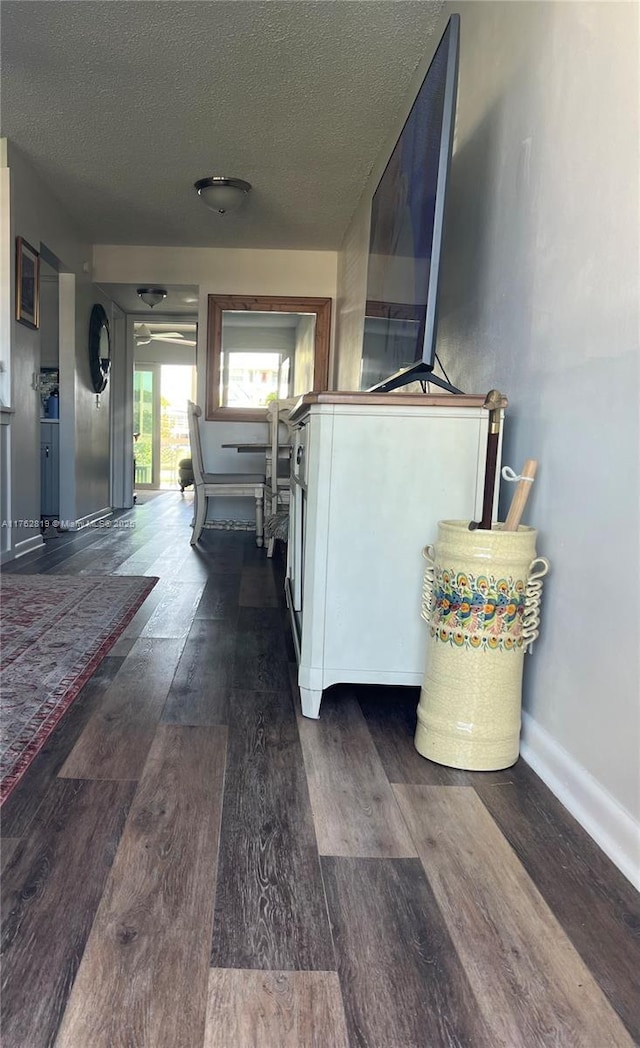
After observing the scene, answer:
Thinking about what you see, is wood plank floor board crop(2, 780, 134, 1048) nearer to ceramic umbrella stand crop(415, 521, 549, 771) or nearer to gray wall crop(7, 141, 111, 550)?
ceramic umbrella stand crop(415, 521, 549, 771)

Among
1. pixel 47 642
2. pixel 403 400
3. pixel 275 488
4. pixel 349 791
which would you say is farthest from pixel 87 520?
pixel 349 791

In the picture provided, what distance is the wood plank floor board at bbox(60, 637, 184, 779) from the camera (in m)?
1.35

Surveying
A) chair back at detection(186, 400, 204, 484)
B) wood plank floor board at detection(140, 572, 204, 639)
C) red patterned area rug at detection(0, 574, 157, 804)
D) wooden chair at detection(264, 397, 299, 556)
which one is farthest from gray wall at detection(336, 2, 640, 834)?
chair back at detection(186, 400, 204, 484)

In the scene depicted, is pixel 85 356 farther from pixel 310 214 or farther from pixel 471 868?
pixel 471 868

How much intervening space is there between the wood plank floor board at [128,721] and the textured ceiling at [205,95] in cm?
241

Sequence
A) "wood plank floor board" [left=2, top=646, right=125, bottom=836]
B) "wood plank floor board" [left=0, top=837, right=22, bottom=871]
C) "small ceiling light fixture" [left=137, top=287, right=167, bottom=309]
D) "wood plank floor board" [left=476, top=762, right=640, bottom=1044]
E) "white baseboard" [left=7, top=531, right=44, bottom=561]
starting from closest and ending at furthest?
"wood plank floor board" [left=476, top=762, right=640, bottom=1044] < "wood plank floor board" [left=0, top=837, right=22, bottom=871] < "wood plank floor board" [left=2, top=646, right=125, bottom=836] < "white baseboard" [left=7, top=531, right=44, bottom=561] < "small ceiling light fixture" [left=137, top=287, right=167, bottom=309]

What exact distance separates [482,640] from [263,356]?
4.84 metres

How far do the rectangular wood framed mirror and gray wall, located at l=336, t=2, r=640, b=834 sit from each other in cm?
381

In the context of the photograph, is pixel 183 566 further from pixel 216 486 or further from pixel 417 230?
pixel 417 230

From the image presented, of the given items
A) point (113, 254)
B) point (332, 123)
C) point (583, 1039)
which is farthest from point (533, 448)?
point (113, 254)

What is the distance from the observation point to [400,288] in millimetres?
1971

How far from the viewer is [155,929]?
0.88 metres

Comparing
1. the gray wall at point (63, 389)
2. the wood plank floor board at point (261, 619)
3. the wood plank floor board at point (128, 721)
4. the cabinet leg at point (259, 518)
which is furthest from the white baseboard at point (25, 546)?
the wood plank floor board at point (128, 721)

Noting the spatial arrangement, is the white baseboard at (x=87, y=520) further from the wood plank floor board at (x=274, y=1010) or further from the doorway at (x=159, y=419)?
the wood plank floor board at (x=274, y=1010)
